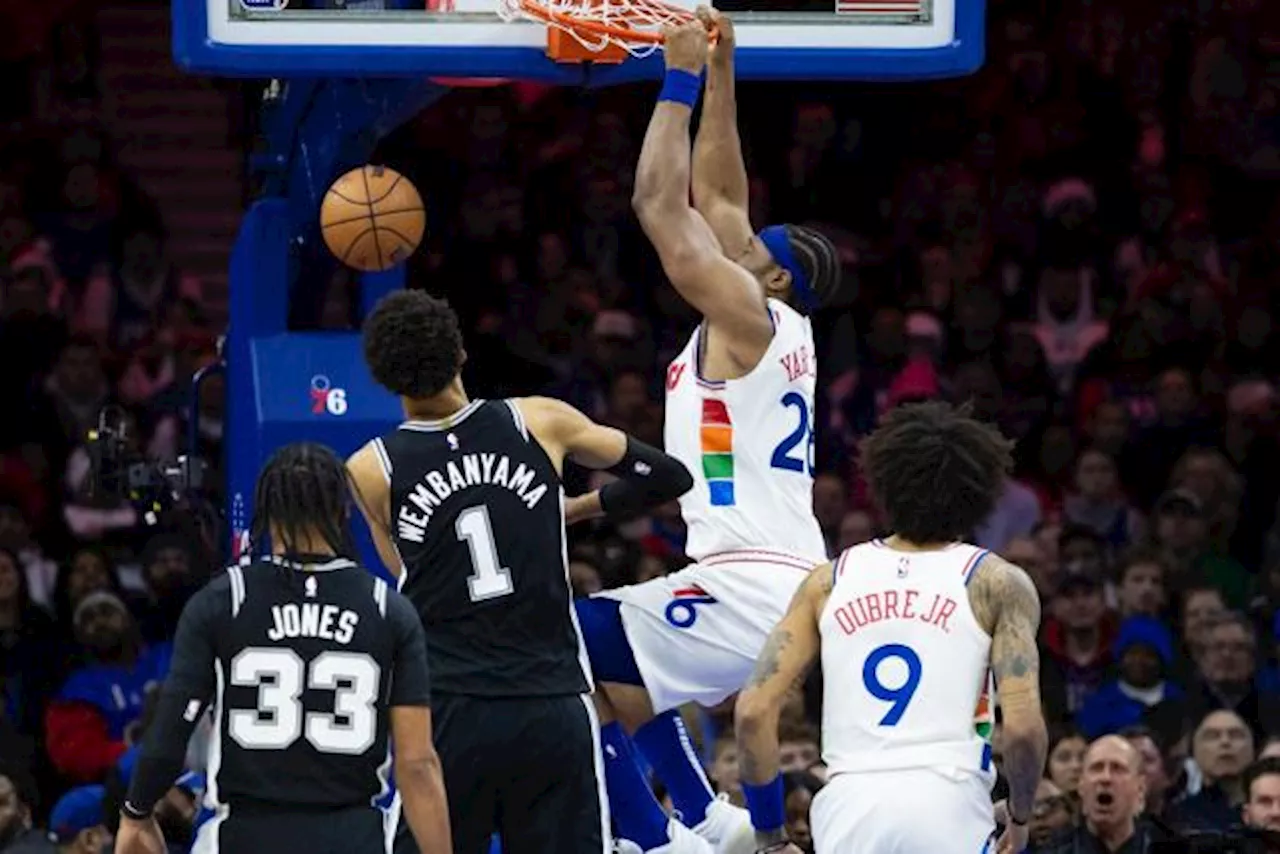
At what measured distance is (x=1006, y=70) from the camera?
766 inches

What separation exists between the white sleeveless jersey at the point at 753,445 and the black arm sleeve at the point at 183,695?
2.20 meters

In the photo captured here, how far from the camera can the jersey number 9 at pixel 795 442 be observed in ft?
32.9

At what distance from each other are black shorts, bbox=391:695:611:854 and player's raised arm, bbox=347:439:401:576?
0.52m

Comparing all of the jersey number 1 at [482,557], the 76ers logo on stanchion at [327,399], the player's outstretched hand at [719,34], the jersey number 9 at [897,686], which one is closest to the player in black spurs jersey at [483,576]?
the jersey number 1 at [482,557]

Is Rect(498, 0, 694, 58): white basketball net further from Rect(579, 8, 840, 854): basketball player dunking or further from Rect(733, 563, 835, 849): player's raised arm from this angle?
Rect(733, 563, 835, 849): player's raised arm

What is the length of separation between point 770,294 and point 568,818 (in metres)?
1.92

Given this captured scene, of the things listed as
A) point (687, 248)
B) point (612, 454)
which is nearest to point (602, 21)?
point (687, 248)

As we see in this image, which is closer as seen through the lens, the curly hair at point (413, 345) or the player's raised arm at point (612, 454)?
the curly hair at point (413, 345)

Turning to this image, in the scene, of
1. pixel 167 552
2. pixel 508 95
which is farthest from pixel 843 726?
pixel 508 95

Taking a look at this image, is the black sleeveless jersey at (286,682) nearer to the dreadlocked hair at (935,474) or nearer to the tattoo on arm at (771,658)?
the tattoo on arm at (771,658)

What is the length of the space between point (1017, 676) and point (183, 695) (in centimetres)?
207

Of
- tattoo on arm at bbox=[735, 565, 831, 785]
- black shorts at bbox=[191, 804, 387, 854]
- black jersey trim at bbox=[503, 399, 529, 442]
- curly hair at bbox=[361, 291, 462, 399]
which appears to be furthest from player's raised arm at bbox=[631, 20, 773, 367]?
black shorts at bbox=[191, 804, 387, 854]

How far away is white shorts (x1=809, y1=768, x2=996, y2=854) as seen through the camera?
805 cm

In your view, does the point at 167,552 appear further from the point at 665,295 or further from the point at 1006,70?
the point at 1006,70
